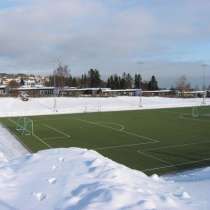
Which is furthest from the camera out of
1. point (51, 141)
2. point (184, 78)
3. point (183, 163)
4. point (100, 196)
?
point (184, 78)

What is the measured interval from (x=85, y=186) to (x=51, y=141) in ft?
52.1

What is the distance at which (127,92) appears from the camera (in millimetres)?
91062

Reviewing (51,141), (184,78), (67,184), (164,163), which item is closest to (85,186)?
(67,184)

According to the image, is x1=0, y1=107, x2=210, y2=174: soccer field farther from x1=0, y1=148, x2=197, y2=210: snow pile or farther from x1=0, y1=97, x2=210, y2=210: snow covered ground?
x1=0, y1=148, x2=197, y2=210: snow pile

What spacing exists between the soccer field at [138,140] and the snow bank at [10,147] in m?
0.51

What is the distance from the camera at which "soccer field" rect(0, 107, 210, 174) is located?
55.0ft

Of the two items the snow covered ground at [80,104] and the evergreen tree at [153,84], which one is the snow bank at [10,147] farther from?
the evergreen tree at [153,84]

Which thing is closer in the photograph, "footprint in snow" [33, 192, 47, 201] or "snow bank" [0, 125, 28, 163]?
"footprint in snow" [33, 192, 47, 201]

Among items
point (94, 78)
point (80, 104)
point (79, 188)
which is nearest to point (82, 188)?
point (79, 188)

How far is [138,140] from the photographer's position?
22391mm

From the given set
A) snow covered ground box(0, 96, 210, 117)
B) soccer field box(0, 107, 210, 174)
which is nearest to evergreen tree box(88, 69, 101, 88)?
snow covered ground box(0, 96, 210, 117)

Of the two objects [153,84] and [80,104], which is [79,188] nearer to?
[80,104]

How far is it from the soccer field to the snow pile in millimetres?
6925

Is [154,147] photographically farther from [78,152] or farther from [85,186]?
[85,186]
